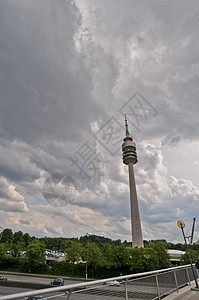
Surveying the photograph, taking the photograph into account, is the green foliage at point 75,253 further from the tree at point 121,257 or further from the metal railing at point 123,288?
the metal railing at point 123,288

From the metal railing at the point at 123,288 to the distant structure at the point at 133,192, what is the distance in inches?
2968

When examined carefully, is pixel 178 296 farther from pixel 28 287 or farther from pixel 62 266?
pixel 62 266

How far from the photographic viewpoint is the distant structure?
7894cm

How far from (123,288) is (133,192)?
84225mm

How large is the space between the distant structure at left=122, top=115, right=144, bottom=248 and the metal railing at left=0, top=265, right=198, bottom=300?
247 ft

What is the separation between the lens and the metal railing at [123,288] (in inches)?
159

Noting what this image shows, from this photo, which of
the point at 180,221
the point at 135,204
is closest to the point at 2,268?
the point at 135,204

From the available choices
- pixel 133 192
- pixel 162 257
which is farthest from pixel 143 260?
pixel 133 192

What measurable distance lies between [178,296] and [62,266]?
53.7 metres

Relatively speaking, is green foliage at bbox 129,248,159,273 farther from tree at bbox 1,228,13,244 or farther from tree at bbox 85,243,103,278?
tree at bbox 1,228,13,244

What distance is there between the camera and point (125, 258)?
44.9 m

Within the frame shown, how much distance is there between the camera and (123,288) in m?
5.88

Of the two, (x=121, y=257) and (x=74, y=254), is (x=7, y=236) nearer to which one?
(x=74, y=254)

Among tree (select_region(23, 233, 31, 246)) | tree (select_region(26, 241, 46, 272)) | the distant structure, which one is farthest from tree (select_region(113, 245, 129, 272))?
Result: tree (select_region(23, 233, 31, 246))
